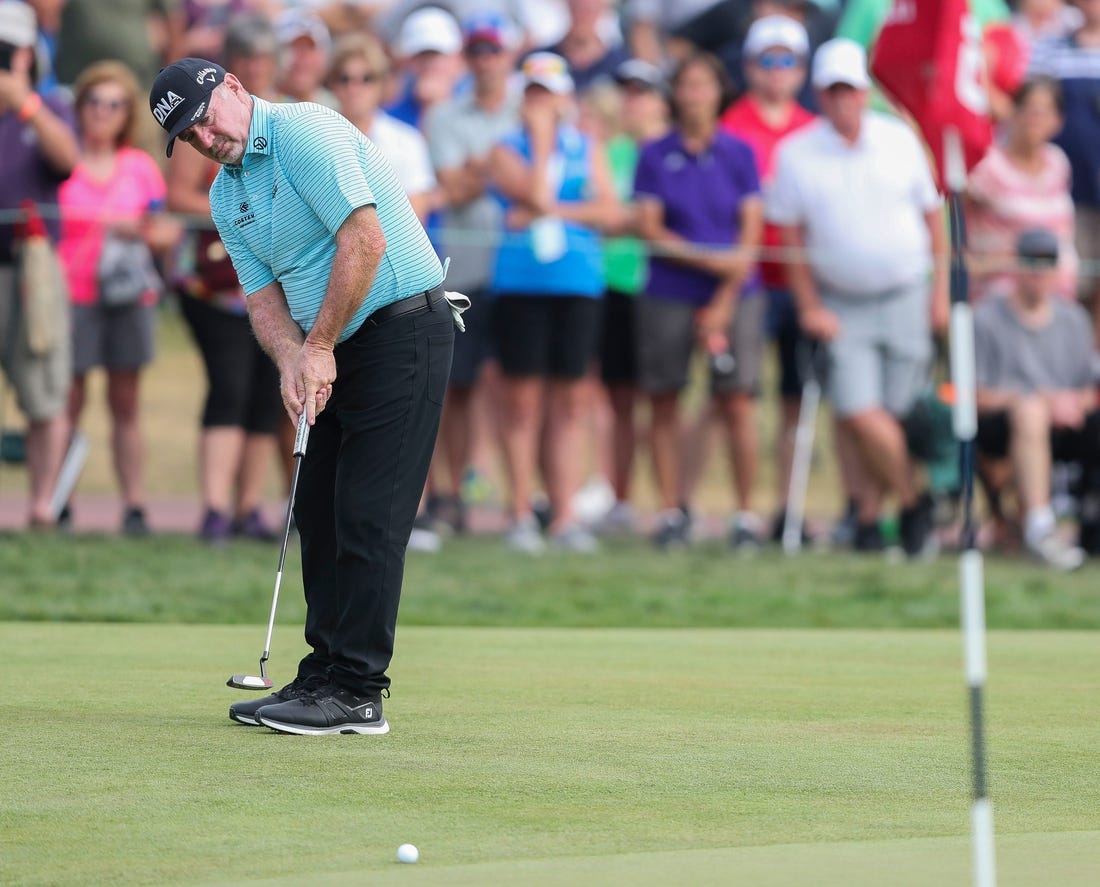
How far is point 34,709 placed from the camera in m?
6.00

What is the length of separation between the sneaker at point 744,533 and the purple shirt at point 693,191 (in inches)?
54.9

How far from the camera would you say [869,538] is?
12359 mm

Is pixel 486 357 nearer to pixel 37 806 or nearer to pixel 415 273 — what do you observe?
pixel 415 273

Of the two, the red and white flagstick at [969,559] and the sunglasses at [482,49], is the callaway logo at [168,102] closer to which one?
the red and white flagstick at [969,559]

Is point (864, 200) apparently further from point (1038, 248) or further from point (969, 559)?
point (969, 559)

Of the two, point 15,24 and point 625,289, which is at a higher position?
point 15,24

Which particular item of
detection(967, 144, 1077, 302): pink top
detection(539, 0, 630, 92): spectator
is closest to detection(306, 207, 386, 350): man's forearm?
detection(967, 144, 1077, 302): pink top

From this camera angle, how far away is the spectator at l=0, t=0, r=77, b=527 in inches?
429

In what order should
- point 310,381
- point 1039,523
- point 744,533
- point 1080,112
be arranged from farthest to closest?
1. point 1080,112
2. point 744,533
3. point 1039,523
4. point 310,381

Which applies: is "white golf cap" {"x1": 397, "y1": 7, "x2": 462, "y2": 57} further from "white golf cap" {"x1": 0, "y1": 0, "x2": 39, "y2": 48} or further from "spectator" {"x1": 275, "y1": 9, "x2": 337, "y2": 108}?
"white golf cap" {"x1": 0, "y1": 0, "x2": 39, "y2": 48}

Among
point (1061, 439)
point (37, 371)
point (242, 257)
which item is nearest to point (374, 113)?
point (37, 371)

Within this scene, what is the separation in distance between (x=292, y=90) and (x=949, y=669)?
17.8 feet

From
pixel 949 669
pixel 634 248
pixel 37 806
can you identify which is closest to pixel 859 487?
pixel 634 248

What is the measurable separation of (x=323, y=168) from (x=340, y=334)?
0.49m
